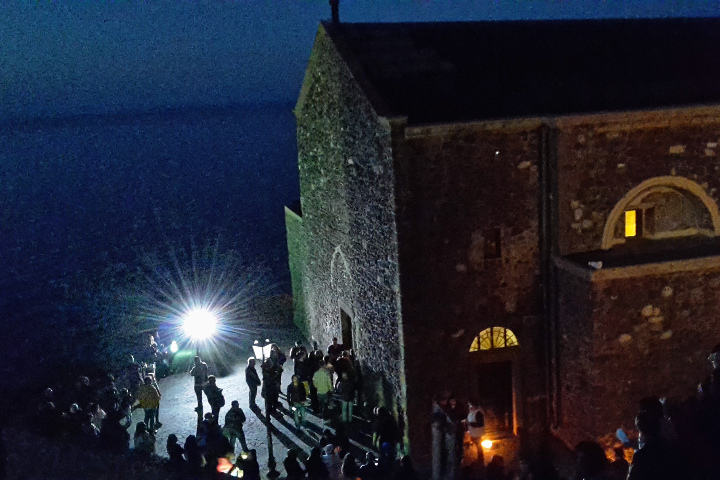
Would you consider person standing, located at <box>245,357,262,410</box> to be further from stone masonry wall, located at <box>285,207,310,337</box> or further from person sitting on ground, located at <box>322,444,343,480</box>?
stone masonry wall, located at <box>285,207,310,337</box>

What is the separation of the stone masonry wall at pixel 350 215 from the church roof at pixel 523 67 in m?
0.90

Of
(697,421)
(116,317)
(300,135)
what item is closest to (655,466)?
(697,421)

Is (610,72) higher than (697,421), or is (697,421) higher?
(610,72)

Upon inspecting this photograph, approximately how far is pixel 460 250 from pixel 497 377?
2.89 m

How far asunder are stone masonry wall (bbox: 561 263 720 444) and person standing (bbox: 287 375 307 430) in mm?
5927

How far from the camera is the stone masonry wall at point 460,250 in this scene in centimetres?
1308

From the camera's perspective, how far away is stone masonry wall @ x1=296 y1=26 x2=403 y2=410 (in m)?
13.8

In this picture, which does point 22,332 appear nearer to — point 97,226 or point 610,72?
point 610,72

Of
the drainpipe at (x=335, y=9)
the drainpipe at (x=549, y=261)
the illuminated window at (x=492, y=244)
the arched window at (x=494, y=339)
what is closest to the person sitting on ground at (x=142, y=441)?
the arched window at (x=494, y=339)

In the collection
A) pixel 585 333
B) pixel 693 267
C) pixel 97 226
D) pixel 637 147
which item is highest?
pixel 97 226

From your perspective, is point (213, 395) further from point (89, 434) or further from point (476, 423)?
point (476, 423)

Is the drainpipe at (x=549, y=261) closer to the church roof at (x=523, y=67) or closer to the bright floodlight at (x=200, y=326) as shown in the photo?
the church roof at (x=523, y=67)

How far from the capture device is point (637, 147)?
44.5ft

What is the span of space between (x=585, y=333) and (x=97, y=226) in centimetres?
6148
